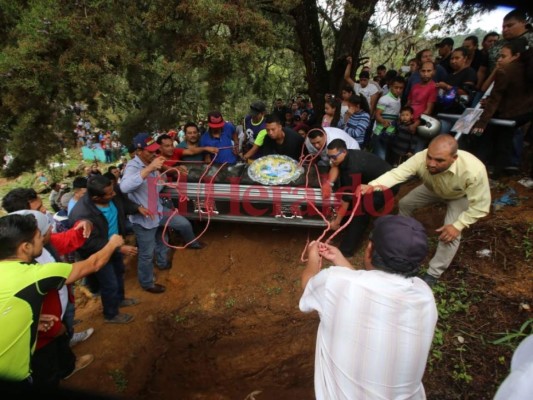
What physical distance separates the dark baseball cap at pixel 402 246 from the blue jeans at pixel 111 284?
2.72 metres

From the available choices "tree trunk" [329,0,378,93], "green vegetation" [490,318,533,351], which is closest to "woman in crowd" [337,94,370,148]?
"tree trunk" [329,0,378,93]

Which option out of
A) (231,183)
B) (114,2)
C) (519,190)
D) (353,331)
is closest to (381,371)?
(353,331)

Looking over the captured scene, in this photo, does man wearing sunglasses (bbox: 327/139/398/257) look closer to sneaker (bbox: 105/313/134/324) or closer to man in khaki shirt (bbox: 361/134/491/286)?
man in khaki shirt (bbox: 361/134/491/286)

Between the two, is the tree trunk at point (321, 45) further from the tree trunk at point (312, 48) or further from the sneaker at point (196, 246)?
the sneaker at point (196, 246)

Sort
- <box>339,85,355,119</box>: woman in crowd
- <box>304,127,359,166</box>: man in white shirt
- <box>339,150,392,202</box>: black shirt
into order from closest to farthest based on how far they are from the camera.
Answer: <box>339,150,392,202</box>: black shirt
<box>304,127,359,166</box>: man in white shirt
<box>339,85,355,119</box>: woman in crowd

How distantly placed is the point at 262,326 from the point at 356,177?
2.00 m

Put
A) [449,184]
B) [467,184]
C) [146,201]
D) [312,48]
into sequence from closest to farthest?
[467,184] → [449,184] → [146,201] → [312,48]

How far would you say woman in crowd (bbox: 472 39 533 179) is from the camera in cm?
330

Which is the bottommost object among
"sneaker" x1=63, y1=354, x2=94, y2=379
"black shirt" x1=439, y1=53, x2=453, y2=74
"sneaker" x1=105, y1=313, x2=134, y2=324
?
"sneaker" x1=63, y1=354, x2=94, y2=379

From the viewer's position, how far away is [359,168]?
3.42m

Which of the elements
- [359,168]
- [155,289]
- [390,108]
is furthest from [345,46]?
[155,289]

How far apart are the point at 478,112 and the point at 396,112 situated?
114 cm

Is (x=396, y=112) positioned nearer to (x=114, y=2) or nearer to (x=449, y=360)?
(x=449, y=360)

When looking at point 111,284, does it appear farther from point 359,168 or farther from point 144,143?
point 359,168
